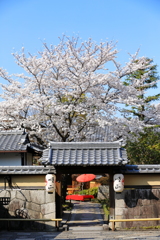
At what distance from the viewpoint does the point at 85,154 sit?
498 inches

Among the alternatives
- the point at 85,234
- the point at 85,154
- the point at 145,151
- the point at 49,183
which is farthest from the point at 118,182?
the point at 145,151

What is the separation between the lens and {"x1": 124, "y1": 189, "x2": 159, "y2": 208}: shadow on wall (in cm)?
1241

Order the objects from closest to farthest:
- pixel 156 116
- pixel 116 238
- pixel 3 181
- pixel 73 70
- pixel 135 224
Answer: pixel 116 238 < pixel 135 224 < pixel 3 181 < pixel 73 70 < pixel 156 116

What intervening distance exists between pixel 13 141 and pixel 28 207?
22.6ft

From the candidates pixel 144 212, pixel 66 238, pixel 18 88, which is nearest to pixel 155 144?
pixel 144 212

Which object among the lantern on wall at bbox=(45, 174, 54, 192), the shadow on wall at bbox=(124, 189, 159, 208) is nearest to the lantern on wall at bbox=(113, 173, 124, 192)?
the shadow on wall at bbox=(124, 189, 159, 208)

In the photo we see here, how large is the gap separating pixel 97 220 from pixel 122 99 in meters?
8.14

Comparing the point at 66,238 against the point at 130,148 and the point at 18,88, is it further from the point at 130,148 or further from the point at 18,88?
the point at 18,88

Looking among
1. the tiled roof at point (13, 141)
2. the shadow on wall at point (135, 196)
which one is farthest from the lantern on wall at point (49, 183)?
the tiled roof at point (13, 141)

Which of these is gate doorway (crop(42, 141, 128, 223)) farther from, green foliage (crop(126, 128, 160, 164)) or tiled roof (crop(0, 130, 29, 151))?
green foliage (crop(126, 128, 160, 164))

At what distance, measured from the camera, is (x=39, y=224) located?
40.6ft

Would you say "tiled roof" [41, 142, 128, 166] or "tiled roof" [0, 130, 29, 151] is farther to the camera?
"tiled roof" [0, 130, 29, 151]

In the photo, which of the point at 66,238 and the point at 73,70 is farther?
the point at 73,70

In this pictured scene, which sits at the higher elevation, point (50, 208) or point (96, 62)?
point (96, 62)
